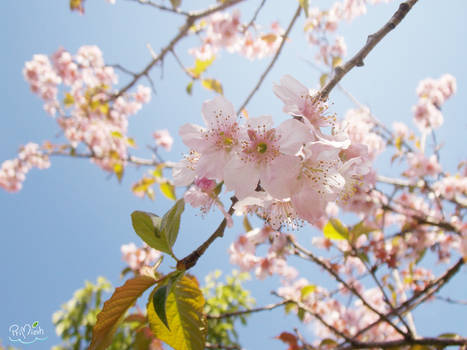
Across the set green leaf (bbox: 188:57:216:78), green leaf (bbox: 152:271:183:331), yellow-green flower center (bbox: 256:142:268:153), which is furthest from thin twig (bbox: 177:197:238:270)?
green leaf (bbox: 188:57:216:78)

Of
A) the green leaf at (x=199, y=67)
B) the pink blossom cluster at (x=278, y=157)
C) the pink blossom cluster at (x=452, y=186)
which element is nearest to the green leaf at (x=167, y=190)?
the green leaf at (x=199, y=67)

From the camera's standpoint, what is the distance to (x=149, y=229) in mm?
562

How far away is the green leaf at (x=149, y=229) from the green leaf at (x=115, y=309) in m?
0.06

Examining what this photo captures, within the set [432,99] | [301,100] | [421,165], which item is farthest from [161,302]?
[432,99]

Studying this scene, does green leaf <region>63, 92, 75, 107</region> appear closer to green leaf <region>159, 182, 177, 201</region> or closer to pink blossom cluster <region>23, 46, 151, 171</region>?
pink blossom cluster <region>23, 46, 151, 171</region>

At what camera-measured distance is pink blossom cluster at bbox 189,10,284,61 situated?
3635mm

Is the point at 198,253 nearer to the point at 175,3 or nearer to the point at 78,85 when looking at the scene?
the point at 175,3

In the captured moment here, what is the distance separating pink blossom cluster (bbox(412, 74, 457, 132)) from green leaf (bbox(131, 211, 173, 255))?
404 cm

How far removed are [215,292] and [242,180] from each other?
4610mm

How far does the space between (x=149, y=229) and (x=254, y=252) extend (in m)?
1.81

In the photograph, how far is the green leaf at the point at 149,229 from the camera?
1.82 feet

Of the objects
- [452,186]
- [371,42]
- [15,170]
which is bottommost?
[371,42]

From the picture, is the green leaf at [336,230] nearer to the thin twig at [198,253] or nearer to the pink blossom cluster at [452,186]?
the thin twig at [198,253]

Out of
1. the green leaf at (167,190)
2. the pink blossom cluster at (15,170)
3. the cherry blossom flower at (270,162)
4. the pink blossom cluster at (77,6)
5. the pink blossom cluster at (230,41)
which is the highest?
the pink blossom cluster at (230,41)
